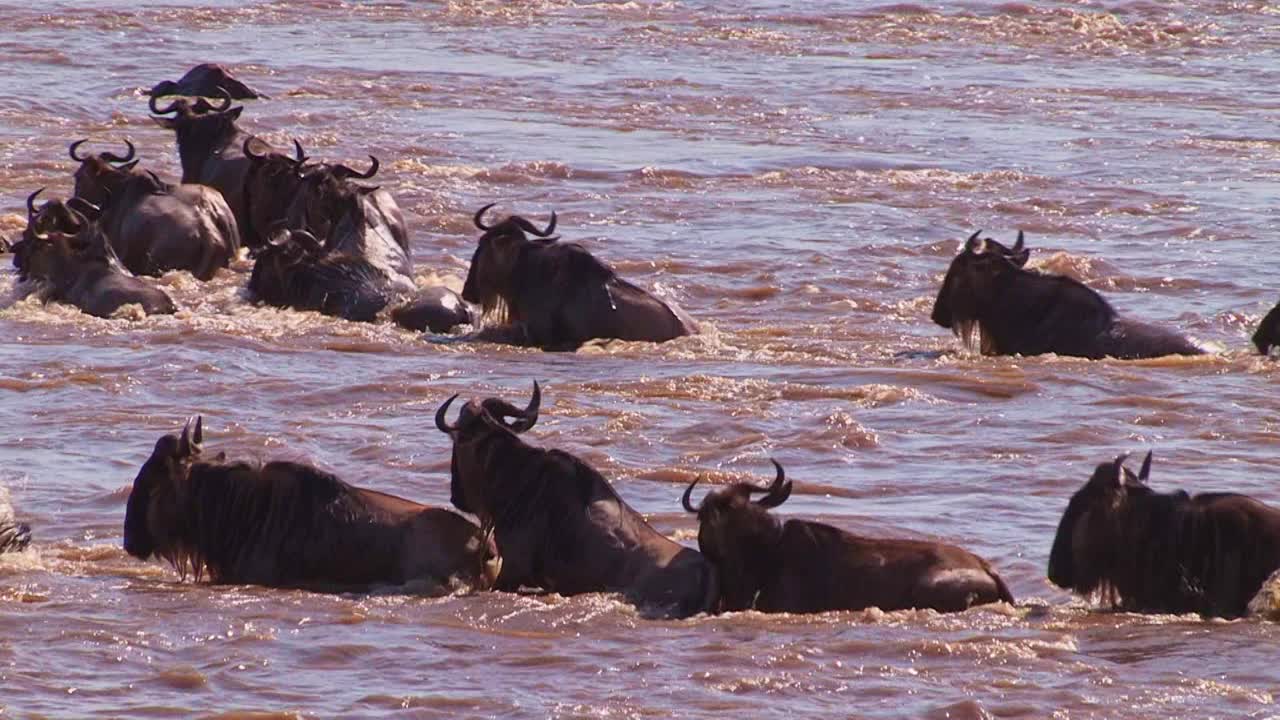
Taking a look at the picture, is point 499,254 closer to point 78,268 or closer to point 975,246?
point 78,268

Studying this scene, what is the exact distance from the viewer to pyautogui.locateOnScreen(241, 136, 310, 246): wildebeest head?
53.0ft

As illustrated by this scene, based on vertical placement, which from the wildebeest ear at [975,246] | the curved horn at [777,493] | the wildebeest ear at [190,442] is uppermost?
the curved horn at [777,493]

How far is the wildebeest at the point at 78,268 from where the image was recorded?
14.1 m

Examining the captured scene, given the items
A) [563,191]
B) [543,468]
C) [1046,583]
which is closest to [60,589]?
[543,468]

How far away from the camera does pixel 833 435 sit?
11625mm

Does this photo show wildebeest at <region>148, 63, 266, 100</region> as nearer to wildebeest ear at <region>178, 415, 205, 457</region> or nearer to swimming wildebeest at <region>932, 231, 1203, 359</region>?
swimming wildebeest at <region>932, 231, 1203, 359</region>

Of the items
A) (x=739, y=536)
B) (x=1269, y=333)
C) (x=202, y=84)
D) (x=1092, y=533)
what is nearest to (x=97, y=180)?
(x=1269, y=333)

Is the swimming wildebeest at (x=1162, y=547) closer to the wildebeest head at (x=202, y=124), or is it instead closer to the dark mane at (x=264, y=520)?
the dark mane at (x=264, y=520)

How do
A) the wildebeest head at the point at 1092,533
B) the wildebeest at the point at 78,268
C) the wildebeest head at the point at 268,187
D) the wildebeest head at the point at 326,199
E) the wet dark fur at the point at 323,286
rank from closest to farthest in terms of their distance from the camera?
the wildebeest head at the point at 1092,533
the wildebeest at the point at 78,268
the wet dark fur at the point at 323,286
the wildebeest head at the point at 326,199
the wildebeest head at the point at 268,187

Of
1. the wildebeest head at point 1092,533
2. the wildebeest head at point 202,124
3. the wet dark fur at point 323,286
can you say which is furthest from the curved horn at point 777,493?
the wildebeest head at point 202,124

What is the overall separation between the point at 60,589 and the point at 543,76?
18997 mm

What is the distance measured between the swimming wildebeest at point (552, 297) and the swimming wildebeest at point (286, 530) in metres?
4.91

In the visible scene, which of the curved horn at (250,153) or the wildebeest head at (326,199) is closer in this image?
the wildebeest head at (326,199)

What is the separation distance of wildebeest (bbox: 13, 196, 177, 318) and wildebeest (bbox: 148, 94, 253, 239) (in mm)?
2504
